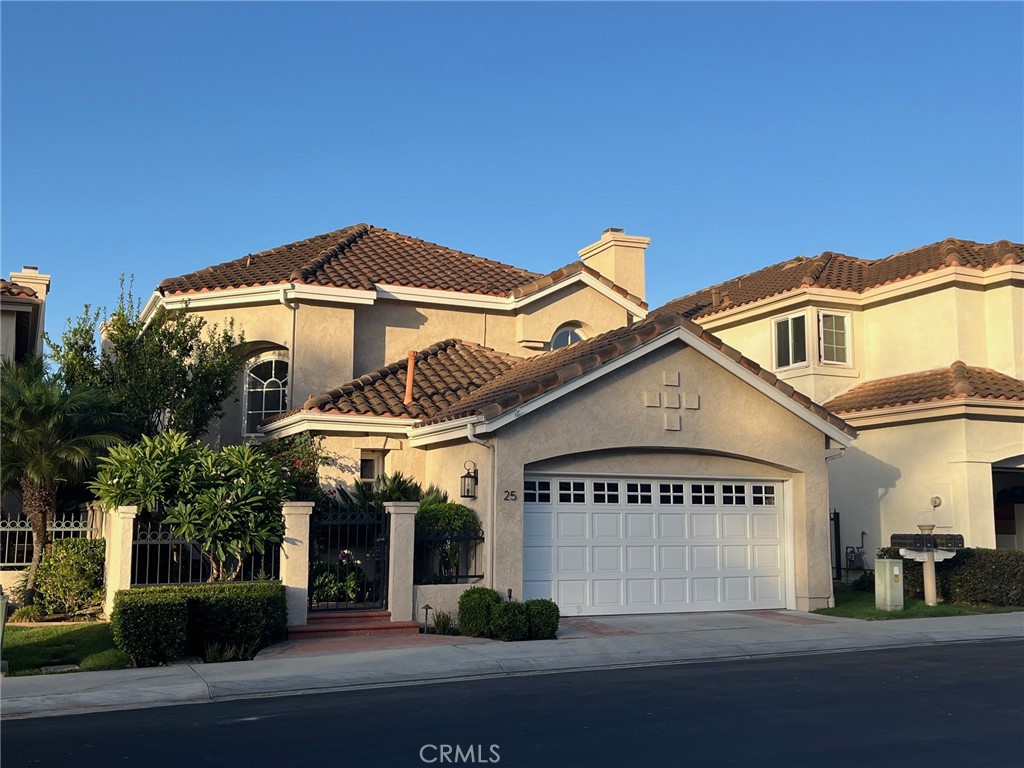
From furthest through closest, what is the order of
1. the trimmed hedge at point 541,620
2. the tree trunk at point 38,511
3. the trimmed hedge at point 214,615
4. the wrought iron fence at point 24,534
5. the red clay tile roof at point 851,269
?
the red clay tile roof at point 851,269 → the wrought iron fence at point 24,534 → the tree trunk at point 38,511 → the trimmed hedge at point 541,620 → the trimmed hedge at point 214,615

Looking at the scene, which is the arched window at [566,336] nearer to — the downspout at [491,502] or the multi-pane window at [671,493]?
the multi-pane window at [671,493]

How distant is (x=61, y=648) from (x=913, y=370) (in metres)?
19.7

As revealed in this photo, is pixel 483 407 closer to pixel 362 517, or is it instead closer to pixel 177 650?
pixel 362 517

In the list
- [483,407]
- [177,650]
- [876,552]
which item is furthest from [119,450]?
[876,552]

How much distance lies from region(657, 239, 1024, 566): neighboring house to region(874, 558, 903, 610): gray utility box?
3.18m

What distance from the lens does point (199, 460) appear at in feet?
53.4

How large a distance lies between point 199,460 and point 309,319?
6339 mm

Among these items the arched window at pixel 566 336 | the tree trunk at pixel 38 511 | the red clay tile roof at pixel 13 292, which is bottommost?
the tree trunk at pixel 38 511

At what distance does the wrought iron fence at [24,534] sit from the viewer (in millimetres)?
18625

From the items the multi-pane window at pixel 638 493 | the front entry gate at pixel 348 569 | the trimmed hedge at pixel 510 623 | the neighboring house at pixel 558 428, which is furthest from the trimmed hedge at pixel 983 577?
the front entry gate at pixel 348 569

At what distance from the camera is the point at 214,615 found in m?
14.0

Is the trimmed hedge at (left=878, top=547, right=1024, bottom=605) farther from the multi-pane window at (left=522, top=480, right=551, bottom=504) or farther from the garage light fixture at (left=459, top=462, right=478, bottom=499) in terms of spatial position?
the garage light fixture at (left=459, top=462, right=478, bottom=499)

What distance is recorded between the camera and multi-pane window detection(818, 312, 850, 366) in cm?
2636

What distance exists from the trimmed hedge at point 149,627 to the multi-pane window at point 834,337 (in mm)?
18012
